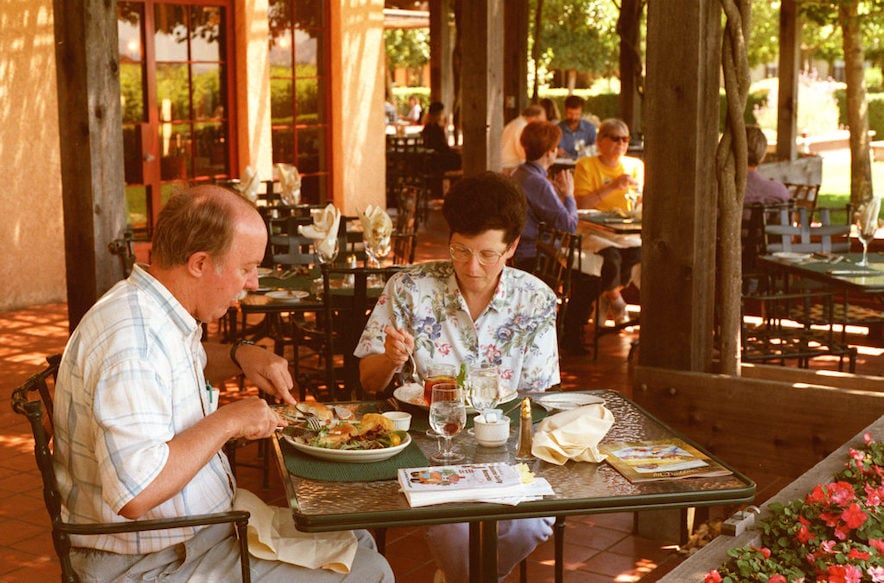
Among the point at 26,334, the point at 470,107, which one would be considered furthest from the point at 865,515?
the point at 26,334

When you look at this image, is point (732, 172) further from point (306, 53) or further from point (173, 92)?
point (306, 53)

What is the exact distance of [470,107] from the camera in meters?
7.28

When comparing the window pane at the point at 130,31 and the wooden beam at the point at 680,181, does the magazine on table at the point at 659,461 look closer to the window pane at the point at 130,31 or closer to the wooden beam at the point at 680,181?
the wooden beam at the point at 680,181

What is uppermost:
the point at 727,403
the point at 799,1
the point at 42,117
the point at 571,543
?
the point at 799,1

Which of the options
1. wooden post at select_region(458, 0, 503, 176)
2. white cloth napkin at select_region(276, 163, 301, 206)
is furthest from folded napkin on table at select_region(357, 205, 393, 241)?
white cloth napkin at select_region(276, 163, 301, 206)

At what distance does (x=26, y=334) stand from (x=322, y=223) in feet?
10.8

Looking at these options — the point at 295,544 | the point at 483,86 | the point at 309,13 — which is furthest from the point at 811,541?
the point at 309,13

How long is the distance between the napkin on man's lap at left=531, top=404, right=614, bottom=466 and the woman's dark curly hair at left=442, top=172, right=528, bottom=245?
792 millimetres

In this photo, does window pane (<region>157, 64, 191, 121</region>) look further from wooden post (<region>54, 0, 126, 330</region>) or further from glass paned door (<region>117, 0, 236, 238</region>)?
wooden post (<region>54, 0, 126, 330</region>)

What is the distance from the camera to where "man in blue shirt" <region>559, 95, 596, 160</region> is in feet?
43.2

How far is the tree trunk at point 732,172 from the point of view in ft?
13.1

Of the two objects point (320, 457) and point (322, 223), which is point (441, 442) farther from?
point (322, 223)

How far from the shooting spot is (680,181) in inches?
160

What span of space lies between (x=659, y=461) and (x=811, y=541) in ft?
1.31
